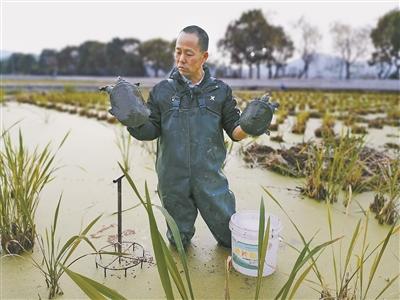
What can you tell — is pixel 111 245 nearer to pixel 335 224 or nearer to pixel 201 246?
pixel 201 246

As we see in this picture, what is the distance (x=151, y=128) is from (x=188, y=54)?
333 mm

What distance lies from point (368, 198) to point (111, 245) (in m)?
1.68

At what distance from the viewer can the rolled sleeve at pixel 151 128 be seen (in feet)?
4.75

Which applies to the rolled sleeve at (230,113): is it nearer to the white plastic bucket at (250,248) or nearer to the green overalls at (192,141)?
the green overalls at (192,141)

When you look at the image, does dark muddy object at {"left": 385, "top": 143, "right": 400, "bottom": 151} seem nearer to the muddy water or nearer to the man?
the muddy water

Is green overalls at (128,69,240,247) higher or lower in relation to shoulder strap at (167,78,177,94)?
lower

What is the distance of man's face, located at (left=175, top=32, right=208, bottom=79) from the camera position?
4.49 ft

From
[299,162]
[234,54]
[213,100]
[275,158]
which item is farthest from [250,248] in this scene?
[234,54]

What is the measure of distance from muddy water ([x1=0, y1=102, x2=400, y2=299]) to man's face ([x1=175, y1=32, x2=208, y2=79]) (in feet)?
2.38

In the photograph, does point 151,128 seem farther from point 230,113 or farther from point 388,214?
point 388,214

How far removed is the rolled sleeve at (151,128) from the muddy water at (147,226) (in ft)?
1.33

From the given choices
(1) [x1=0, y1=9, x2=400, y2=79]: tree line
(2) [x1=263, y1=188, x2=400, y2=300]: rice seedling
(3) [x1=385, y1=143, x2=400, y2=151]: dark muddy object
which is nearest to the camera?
(2) [x1=263, y1=188, x2=400, y2=300]: rice seedling

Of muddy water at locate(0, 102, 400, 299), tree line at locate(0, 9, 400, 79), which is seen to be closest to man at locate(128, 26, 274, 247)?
muddy water at locate(0, 102, 400, 299)

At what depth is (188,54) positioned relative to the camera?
1.39m
